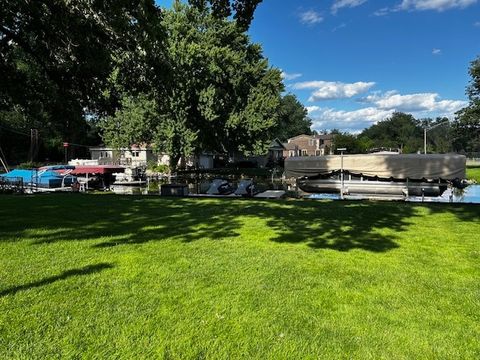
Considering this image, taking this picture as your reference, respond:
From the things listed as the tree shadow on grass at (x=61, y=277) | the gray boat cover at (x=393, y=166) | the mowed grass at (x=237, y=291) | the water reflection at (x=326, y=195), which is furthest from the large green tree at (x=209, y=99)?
the tree shadow on grass at (x=61, y=277)

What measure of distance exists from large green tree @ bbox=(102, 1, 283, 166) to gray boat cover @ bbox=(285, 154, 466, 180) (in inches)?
827

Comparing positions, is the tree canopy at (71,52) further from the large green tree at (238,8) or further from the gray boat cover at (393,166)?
the gray boat cover at (393,166)

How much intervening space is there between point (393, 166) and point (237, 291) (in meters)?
15.7

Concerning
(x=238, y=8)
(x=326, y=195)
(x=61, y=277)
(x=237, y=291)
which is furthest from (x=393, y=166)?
(x=61, y=277)

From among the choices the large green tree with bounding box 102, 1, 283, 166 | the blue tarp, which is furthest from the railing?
the large green tree with bounding box 102, 1, 283, 166

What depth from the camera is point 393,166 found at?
18.6 m

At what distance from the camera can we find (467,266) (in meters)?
6.01

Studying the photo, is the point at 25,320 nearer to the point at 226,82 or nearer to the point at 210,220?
the point at 210,220

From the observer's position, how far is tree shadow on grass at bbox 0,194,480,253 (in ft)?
24.7

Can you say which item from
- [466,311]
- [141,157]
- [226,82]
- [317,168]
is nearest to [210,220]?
[466,311]

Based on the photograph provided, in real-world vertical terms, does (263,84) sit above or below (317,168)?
above

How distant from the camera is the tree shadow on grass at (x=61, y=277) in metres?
4.66

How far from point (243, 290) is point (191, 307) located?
781 millimetres

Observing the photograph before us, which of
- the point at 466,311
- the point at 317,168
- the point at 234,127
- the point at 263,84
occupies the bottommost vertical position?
the point at 466,311
